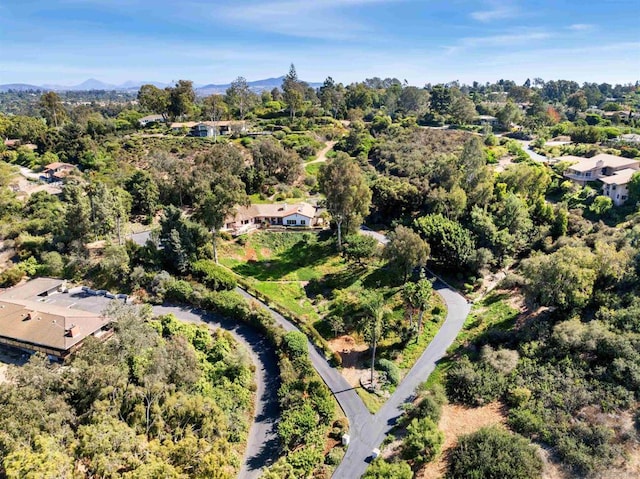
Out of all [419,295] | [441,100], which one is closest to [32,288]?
[419,295]

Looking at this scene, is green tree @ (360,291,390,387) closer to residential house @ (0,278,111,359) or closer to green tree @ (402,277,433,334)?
green tree @ (402,277,433,334)

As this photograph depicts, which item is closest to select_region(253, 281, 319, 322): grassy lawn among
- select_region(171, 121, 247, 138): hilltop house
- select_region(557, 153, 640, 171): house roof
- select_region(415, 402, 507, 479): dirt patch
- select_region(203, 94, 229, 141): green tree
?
select_region(415, 402, 507, 479): dirt patch

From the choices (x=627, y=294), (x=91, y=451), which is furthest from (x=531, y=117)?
(x=91, y=451)

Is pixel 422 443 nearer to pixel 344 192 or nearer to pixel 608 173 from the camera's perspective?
pixel 344 192

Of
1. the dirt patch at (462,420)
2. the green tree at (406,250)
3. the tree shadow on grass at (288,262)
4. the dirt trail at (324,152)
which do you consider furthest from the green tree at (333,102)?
the dirt patch at (462,420)

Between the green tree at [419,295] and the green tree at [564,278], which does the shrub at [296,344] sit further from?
the green tree at [564,278]

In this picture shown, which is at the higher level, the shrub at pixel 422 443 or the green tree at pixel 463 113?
the green tree at pixel 463 113

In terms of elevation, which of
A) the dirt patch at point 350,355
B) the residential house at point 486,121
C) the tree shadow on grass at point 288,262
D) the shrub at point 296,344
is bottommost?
the dirt patch at point 350,355

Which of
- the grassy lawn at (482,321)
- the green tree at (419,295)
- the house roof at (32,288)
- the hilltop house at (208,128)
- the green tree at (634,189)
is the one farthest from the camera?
the hilltop house at (208,128)
